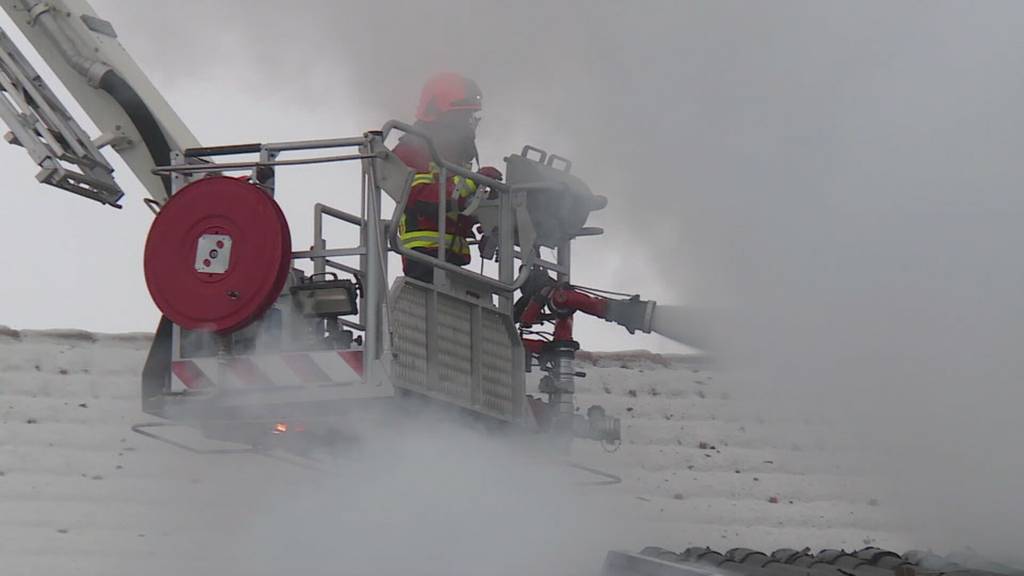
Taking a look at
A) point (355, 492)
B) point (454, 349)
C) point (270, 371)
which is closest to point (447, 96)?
point (454, 349)

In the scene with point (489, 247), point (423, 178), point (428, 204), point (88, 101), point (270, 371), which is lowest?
point (270, 371)

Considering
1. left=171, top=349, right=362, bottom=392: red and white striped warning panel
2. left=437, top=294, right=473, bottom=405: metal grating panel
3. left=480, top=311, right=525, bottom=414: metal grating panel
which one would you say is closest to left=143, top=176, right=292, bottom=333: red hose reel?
left=171, top=349, right=362, bottom=392: red and white striped warning panel

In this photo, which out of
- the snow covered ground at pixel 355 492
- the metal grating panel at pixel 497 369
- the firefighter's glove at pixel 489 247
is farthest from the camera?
the firefighter's glove at pixel 489 247

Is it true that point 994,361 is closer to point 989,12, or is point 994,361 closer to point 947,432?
point 947,432

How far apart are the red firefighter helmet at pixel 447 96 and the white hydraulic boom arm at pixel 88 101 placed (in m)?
1.22

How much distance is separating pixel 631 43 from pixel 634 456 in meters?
3.57

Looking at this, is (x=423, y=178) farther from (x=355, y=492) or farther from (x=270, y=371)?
(x=355, y=492)

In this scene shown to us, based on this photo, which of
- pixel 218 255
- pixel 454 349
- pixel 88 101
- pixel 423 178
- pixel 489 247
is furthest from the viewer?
pixel 88 101

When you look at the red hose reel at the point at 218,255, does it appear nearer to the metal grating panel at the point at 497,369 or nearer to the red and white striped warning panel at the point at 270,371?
the red and white striped warning panel at the point at 270,371

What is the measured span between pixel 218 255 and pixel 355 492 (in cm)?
143

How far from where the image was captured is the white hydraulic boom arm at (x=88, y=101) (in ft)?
25.9

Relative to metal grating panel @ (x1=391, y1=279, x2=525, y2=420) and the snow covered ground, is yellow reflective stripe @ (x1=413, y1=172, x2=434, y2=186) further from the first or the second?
the snow covered ground

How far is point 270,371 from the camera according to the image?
7172 millimetres

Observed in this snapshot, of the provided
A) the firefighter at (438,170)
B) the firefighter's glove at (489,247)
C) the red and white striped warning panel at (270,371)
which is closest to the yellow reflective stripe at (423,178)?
the firefighter at (438,170)
